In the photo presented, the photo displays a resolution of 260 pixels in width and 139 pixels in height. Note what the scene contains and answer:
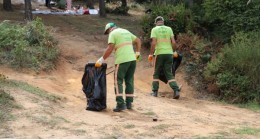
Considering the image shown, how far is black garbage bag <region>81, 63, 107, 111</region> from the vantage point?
335 inches

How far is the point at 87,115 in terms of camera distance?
799 centimetres

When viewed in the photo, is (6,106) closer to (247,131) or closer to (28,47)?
(247,131)

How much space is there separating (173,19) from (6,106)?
27.3 feet

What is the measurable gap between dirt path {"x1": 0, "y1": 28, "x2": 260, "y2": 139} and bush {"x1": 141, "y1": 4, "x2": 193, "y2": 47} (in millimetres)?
2837

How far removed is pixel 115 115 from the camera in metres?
8.31

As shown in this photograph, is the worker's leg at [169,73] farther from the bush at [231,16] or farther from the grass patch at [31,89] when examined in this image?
the bush at [231,16]

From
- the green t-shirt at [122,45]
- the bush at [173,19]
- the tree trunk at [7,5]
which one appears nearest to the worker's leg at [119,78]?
the green t-shirt at [122,45]

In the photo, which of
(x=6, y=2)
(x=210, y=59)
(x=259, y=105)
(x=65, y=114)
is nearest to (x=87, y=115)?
(x=65, y=114)

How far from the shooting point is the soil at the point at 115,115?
6.76m

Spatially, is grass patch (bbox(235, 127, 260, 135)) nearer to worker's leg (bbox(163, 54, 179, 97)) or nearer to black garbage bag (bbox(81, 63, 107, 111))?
black garbage bag (bbox(81, 63, 107, 111))

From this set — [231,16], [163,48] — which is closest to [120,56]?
[163,48]

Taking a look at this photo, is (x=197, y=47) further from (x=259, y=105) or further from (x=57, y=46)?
(x=57, y=46)

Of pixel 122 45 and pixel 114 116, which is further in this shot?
pixel 122 45

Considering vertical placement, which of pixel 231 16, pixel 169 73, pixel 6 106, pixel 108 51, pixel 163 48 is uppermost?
pixel 231 16
